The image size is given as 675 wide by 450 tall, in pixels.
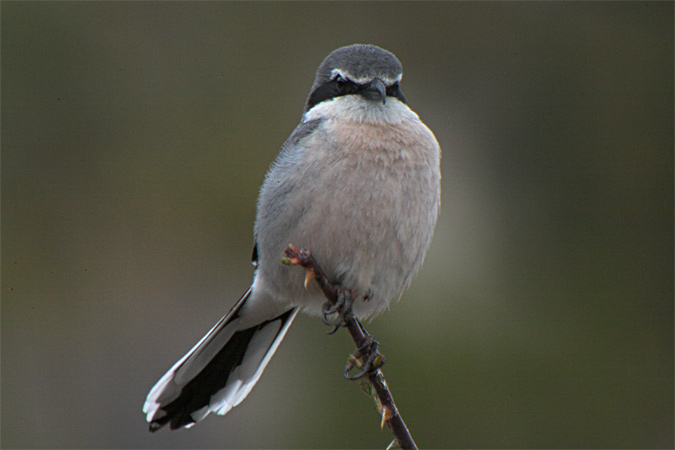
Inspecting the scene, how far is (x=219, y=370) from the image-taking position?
3648 millimetres

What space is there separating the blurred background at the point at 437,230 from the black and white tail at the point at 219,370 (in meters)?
1.59

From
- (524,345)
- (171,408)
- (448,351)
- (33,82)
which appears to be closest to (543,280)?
(524,345)

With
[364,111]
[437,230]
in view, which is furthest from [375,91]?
[437,230]

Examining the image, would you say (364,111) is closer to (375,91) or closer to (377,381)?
(375,91)

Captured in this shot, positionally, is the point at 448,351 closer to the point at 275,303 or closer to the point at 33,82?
the point at 275,303

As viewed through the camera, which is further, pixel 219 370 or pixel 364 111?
pixel 219 370

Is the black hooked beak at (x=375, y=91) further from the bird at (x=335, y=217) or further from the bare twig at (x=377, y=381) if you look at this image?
the bare twig at (x=377, y=381)

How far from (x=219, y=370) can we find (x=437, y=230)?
2.98 m

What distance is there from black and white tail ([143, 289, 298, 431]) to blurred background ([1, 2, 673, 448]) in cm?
159

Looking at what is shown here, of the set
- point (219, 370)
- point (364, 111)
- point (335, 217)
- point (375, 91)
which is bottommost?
point (219, 370)

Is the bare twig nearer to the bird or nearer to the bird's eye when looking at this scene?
the bird

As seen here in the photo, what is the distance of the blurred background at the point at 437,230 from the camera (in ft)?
17.6

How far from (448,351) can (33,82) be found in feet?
14.5

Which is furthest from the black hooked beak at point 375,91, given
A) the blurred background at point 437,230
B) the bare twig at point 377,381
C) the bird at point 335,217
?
the blurred background at point 437,230
